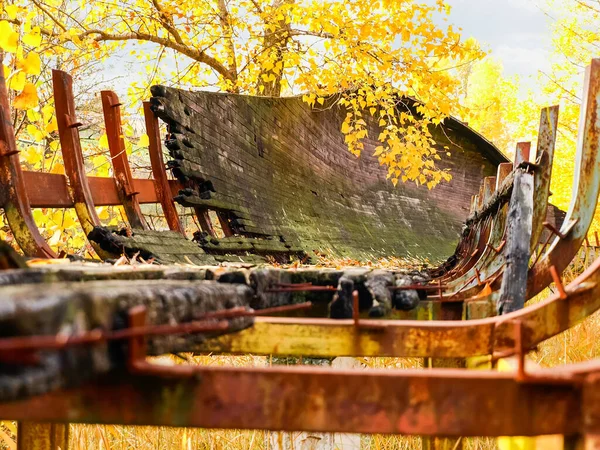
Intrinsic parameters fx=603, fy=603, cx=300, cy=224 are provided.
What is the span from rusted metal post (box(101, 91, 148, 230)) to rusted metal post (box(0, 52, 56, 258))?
160cm

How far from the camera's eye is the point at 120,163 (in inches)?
223

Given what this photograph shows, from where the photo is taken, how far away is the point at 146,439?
4004mm

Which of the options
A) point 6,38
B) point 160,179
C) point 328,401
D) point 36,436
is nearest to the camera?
point 328,401

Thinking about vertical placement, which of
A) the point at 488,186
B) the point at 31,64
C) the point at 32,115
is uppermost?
the point at 31,64

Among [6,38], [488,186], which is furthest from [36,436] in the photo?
[488,186]

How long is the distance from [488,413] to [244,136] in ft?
23.8

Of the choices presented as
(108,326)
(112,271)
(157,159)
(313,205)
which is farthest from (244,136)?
(108,326)

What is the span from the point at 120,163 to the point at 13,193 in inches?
71.1

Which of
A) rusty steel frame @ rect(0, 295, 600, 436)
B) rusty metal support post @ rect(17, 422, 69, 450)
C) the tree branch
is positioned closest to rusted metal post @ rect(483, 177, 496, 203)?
rusty metal support post @ rect(17, 422, 69, 450)

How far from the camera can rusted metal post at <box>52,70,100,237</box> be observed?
4.66 m

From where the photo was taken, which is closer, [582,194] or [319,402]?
[319,402]

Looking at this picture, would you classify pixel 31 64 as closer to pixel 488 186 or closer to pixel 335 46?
pixel 488 186

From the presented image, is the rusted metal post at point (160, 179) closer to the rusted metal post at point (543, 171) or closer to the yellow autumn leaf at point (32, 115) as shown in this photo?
the yellow autumn leaf at point (32, 115)

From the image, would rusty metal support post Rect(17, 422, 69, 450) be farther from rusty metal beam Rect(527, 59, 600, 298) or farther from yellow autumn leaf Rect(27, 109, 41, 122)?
yellow autumn leaf Rect(27, 109, 41, 122)
